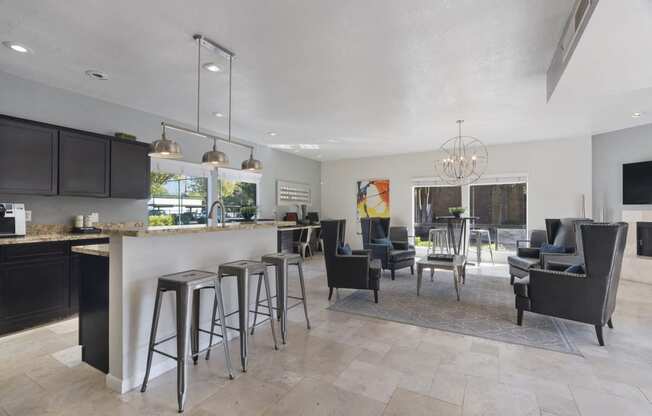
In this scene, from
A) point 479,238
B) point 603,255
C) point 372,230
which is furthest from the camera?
point 479,238

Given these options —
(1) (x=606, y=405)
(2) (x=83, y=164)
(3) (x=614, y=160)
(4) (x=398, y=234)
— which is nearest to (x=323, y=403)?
(1) (x=606, y=405)

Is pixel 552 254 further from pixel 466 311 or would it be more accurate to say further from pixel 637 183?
pixel 637 183

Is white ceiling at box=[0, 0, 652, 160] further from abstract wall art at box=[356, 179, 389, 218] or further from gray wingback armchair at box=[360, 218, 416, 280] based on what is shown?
abstract wall art at box=[356, 179, 389, 218]

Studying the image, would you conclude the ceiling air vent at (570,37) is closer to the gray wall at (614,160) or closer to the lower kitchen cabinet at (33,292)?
the gray wall at (614,160)

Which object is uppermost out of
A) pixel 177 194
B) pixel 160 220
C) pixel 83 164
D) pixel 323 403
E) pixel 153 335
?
pixel 83 164

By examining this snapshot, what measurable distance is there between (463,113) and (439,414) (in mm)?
4062

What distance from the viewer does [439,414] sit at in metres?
1.82

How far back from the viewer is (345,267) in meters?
3.96

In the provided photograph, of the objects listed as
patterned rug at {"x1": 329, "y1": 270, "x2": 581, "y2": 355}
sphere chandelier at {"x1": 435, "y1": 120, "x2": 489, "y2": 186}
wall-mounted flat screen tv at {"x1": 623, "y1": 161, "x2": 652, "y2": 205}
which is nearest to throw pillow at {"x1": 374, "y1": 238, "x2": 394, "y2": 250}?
patterned rug at {"x1": 329, "y1": 270, "x2": 581, "y2": 355}

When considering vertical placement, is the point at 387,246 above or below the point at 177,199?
below

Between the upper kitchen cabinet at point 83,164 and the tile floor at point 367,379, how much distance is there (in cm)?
160

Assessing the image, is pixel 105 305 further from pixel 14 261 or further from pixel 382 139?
pixel 382 139

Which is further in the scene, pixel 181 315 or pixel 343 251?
pixel 343 251

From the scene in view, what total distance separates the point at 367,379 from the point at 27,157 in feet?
13.1
